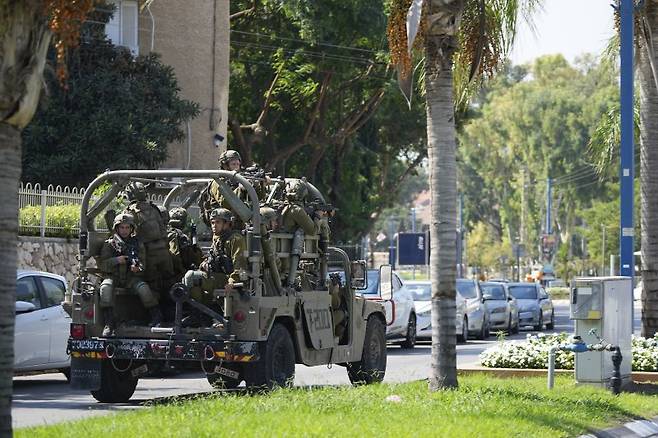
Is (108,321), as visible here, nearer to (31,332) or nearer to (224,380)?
(224,380)

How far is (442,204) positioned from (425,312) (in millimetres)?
17421

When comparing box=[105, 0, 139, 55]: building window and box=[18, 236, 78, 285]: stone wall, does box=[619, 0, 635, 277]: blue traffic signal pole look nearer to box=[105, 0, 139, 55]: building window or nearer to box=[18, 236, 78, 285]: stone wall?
box=[18, 236, 78, 285]: stone wall

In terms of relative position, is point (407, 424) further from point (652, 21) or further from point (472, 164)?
point (472, 164)

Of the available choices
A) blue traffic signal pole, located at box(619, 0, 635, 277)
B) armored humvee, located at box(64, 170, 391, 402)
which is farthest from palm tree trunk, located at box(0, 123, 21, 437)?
blue traffic signal pole, located at box(619, 0, 635, 277)

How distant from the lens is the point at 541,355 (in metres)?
19.8

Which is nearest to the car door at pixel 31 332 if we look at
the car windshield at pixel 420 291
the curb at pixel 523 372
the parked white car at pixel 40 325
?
the parked white car at pixel 40 325

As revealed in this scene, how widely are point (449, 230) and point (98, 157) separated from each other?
67.1 ft

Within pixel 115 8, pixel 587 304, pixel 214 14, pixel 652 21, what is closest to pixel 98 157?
pixel 115 8

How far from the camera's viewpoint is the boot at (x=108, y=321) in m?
16.4

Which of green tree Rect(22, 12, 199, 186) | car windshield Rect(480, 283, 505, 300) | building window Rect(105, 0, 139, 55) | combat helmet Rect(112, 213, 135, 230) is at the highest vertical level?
building window Rect(105, 0, 139, 55)

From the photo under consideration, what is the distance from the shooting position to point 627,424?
14.4 metres

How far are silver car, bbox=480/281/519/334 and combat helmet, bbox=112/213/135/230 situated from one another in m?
21.1

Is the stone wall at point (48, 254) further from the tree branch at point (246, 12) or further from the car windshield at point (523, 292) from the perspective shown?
the car windshield at point (523, 292)

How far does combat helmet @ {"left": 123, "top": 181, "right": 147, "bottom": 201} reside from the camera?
1691cm
